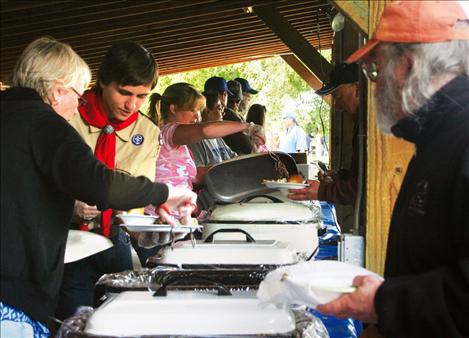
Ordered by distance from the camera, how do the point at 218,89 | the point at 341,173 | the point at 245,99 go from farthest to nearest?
the point at 245,99 → the point at 218,89 → the point at 341,173

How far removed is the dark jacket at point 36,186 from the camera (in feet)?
5.81

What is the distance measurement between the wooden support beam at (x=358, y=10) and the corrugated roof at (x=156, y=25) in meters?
4.49

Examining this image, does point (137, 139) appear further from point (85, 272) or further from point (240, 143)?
point (240, 143)

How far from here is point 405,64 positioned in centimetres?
150

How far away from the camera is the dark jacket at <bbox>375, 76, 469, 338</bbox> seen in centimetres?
132

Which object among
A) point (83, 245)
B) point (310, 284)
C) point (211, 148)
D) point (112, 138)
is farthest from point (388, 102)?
point (211, 148)

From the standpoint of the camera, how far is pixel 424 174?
1461 mm

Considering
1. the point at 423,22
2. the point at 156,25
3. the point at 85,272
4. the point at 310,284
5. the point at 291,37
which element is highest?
the point at 156,25

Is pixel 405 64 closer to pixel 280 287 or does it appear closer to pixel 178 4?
pixel 280 287

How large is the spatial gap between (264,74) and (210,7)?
16.7 metres

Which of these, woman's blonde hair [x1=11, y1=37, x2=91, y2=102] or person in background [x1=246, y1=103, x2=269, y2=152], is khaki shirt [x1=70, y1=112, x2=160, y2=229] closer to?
→ woman's blonde hair [x1=11, y1=37, x2=91, y2=102]

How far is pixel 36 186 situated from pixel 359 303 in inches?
34.5

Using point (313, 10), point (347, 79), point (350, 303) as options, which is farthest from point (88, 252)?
point (313, 10)

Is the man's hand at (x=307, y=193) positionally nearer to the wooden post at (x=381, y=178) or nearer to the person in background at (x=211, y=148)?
the person in background at (x=211, y=148)
